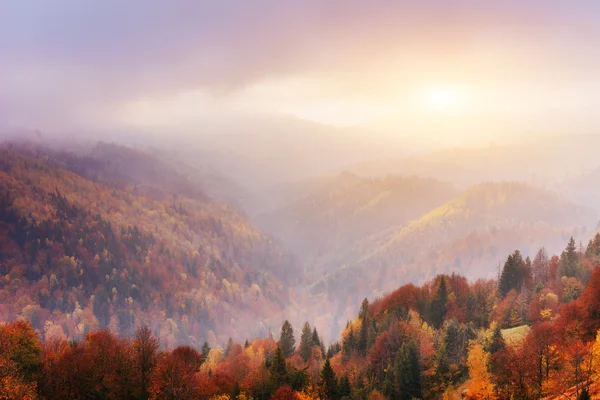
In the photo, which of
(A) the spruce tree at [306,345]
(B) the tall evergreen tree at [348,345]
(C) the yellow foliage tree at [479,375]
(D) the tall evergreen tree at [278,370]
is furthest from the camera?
(A) the spruce tree at [306,345]

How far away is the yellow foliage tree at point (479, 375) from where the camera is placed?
5603 cm

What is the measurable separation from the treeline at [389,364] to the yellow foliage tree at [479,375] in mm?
135

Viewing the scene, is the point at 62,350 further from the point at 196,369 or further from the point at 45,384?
the point at 196,369

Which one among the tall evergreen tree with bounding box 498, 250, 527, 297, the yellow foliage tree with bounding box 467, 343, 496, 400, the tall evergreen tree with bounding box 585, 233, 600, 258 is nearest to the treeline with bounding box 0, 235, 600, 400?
the yellow foliage tree with bounding box 467, 343, 496, 400

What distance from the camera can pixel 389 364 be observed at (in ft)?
246

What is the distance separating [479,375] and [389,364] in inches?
647

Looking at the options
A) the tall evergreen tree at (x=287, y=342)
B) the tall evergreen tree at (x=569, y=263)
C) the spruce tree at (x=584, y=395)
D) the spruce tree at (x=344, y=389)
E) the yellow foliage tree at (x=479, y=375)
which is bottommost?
the tall evergreen tree at (x=287, y=342)

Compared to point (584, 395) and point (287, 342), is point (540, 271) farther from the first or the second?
point (584, 395)

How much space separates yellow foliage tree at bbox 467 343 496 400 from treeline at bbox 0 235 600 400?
0.44ft

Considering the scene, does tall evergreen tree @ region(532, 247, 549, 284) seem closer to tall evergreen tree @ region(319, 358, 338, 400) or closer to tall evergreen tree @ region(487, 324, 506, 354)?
tall evergreen tree @ region(487, 324, 506, 354)

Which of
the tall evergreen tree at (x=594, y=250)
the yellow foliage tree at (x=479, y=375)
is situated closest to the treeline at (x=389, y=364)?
the yellow foliage tree at (x=479, y=375)

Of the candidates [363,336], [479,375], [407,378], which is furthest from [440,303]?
[479,375]

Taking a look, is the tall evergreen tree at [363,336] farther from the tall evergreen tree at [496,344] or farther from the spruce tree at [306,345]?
the tall evergreen tree at [496,344]

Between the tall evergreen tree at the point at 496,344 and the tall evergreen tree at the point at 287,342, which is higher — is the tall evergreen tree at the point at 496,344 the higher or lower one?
the higher one
